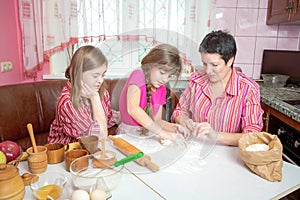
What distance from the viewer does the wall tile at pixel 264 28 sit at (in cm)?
234

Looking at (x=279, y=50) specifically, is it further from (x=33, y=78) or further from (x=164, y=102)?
(x=33, y=78)

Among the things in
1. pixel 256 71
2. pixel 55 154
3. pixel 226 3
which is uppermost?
pixel 226 3


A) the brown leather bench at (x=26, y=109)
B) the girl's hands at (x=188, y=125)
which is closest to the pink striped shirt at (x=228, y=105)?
the girl's hands at (x=188, y=125)

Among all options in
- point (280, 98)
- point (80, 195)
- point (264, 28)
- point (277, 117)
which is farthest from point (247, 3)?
point (80, 195)

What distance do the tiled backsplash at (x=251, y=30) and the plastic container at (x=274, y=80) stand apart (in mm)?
196

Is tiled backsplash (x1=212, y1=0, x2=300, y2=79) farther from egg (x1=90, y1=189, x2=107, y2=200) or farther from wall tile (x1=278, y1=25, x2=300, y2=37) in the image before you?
egg (x1=90, y1=189, x2=107, y2=200)

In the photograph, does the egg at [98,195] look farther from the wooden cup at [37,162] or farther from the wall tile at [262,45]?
the wall tile at [262,45]

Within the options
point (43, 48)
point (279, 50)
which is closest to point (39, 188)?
point (43, 48)

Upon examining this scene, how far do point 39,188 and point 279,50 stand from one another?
2.24m

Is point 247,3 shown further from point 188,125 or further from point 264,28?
point 188,125

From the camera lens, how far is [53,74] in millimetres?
2182

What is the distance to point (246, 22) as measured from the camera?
235cm

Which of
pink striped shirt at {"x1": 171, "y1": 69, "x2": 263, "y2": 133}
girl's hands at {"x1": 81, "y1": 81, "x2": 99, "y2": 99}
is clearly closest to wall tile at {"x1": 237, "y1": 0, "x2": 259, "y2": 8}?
pink striped shirt at {"x1": 171, "y1": 69, "x2": 263, "y2": 133}

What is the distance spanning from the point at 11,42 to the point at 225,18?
177 cm
